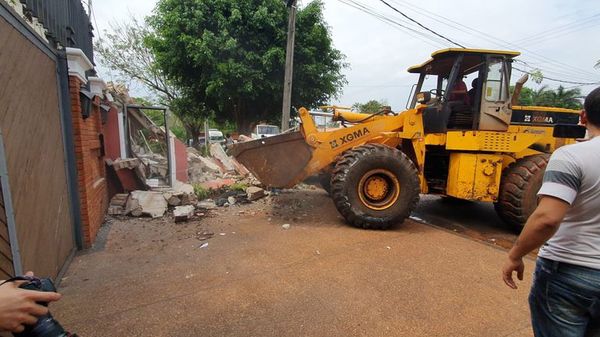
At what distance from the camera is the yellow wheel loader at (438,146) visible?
5395 mm

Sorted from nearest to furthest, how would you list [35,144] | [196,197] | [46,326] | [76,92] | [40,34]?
[46,326]
[35,144]
[40,34]
[76,92]
[196,197]

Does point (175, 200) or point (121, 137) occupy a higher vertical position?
point (121, 137)

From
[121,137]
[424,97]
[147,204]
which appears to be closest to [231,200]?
[147,204]

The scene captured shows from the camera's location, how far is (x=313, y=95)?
14984 millimetres

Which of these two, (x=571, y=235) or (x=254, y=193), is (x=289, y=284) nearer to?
(x=571, y=235)

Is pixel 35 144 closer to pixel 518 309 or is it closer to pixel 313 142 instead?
pixel 313 142

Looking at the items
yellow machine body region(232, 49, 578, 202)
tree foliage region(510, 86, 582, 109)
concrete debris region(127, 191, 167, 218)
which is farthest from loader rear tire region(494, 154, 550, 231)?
tree foliage region(510, 86, 582, 109)

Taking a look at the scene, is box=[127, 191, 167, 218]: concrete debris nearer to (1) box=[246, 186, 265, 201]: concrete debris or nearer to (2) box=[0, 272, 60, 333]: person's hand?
(1) box=[246, 186, 265, 201]: concrete debris

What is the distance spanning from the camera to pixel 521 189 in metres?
5.49

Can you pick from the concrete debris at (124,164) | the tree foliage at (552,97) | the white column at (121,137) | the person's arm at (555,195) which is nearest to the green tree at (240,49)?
the white column at (121,137)

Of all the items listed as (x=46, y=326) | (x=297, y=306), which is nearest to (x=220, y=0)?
(x=297, y=306)

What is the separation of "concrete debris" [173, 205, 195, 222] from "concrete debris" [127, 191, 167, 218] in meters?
0.42

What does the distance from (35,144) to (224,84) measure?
10781mm

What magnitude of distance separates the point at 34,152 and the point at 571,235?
4164mm
